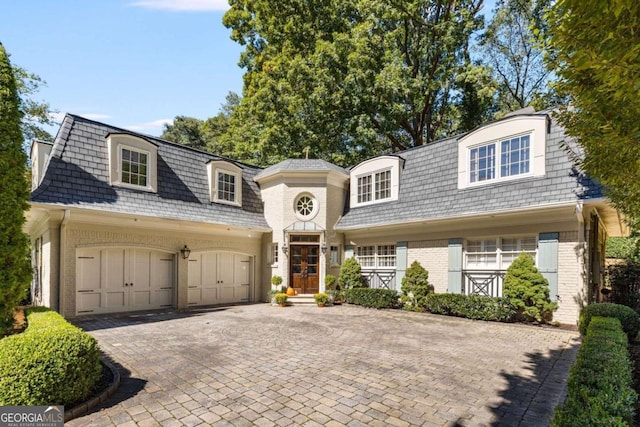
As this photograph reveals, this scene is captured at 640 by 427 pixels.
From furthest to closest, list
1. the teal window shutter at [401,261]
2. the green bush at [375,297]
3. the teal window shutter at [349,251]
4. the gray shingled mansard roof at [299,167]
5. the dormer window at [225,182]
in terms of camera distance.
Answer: the teal window shutter at [349,251], the gray shingled mansard roof at [299,167], the dormer window at [225,182], the teal window shutter at [401,261], the green bush at [375,297]

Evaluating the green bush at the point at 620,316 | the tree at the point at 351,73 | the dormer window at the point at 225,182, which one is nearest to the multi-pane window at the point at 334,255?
the dormer window at the point at 225,182

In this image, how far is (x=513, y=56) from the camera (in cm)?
2327

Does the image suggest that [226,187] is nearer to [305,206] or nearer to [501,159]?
[305,206]

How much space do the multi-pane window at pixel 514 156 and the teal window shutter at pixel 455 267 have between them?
2792 millimetres

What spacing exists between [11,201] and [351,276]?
A: 10.9m

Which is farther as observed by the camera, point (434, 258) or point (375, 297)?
point (375, 297)

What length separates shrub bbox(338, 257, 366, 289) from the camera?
13.7m

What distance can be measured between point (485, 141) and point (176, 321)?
38.4 feet

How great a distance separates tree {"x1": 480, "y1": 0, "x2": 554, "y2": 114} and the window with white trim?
16129 millimetres

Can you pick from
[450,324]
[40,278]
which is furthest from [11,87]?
[450,324]

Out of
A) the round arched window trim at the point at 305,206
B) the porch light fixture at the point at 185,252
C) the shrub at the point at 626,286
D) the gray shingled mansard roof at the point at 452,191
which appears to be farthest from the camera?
the round arched window trim at the point at 305,206

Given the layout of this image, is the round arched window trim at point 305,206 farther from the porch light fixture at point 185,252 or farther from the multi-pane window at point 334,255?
the porch light fixture at point 185,252

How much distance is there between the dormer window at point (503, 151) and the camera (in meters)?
9.95

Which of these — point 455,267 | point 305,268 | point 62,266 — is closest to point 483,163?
point 455,267
